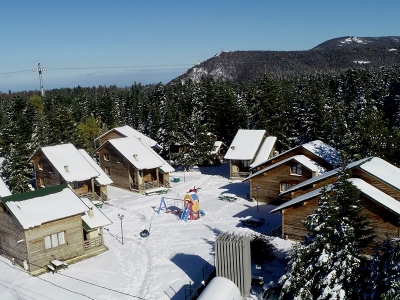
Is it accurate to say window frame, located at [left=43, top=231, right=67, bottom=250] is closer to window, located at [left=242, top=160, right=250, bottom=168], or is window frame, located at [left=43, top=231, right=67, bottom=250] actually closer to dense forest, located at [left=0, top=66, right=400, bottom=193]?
dense forest, located at [left=0, top=66, right=400, bottom=193]

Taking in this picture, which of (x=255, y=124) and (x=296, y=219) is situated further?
(x=255, y=124)

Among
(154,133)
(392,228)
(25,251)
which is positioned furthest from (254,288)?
(154,133)

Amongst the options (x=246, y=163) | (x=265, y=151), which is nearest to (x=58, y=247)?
(x=246, y=163)

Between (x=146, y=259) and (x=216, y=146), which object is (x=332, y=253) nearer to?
(x=146, y=259)

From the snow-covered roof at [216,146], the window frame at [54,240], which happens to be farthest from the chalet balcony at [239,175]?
the window frame at [54,240]

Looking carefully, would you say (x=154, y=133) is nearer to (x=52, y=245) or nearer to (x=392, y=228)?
(x=52, y=245)

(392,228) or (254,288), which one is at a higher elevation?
(392,228)

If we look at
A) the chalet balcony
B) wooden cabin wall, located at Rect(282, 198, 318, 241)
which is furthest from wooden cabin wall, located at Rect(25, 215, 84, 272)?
the chalet balcony
